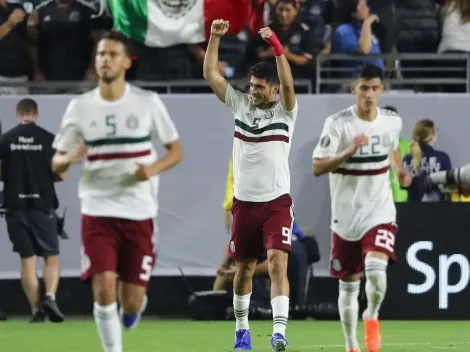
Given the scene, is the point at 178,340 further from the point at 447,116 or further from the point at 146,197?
the point at 447,116

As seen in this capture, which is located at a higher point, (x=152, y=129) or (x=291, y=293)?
(x=152, y=129)

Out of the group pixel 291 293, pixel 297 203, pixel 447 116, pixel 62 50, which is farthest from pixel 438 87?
pixel 62 50

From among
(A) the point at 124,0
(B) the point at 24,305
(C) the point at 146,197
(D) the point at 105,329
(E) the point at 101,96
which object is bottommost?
(B) the point at 24,305

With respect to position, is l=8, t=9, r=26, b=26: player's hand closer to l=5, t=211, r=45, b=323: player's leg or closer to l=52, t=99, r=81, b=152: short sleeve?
l=5, t=211, r=45, b=323: player's leg

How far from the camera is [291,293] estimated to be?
48.8 feet

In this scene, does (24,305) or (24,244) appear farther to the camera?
(24,305)

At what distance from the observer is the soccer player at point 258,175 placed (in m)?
10.5

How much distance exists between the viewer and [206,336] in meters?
12.8

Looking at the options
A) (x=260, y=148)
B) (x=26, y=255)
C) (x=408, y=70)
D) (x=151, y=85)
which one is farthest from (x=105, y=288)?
(x=408, y=70)

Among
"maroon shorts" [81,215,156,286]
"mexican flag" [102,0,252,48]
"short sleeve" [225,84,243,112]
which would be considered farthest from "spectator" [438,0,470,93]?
"maroon shorts" [81,215,156,286]

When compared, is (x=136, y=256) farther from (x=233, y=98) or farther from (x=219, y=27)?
(x=233, y=98)

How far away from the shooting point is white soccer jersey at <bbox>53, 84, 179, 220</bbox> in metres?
8.18

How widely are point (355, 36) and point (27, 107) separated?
13.7ft

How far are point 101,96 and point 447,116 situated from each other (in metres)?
8.34
